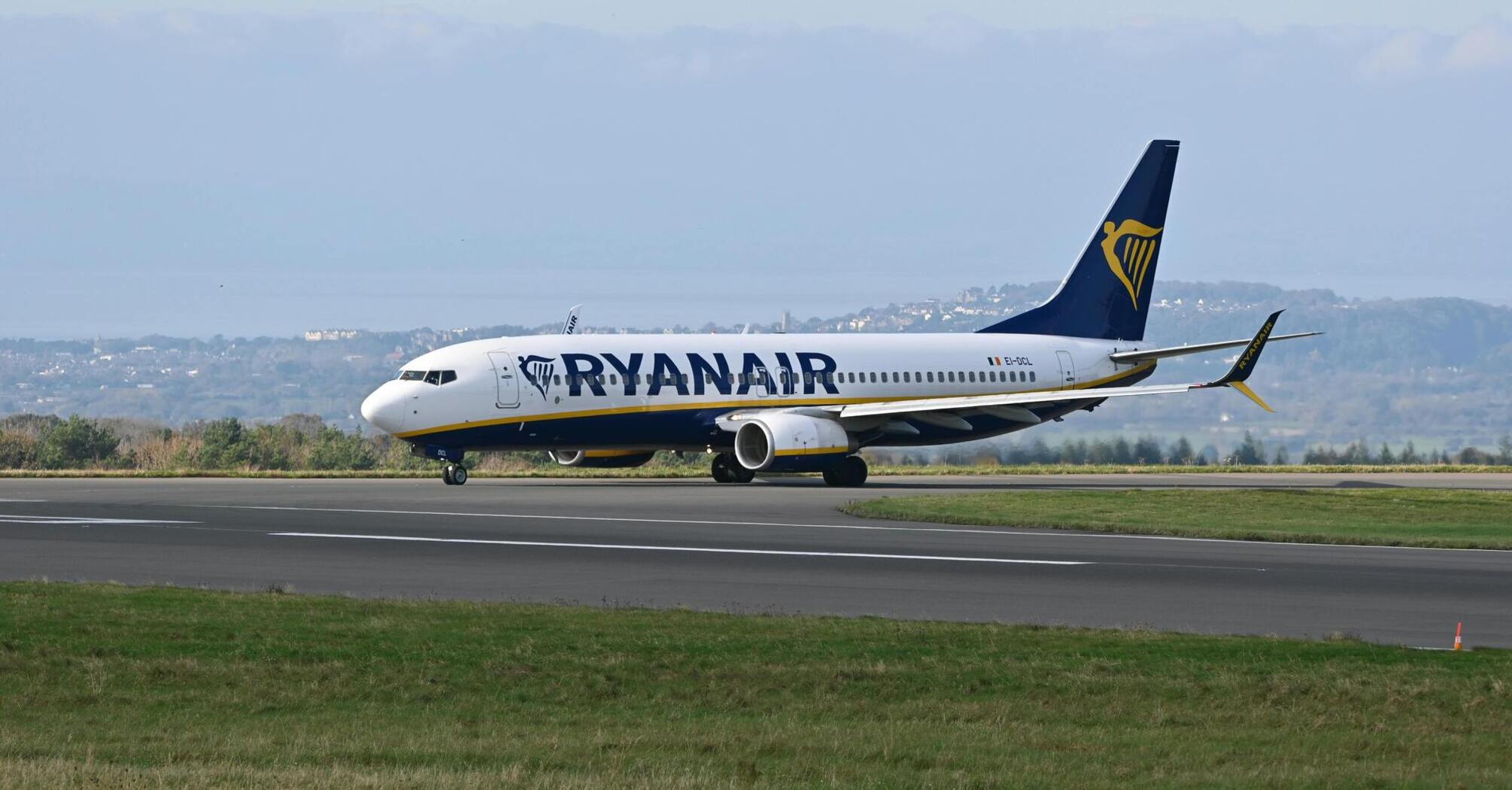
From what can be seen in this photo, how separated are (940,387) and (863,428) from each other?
4261 millimetres

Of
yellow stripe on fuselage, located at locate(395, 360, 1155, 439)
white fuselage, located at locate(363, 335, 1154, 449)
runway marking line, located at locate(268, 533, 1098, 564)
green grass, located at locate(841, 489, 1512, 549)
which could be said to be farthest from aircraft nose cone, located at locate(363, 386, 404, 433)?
runway marking line, located at locate(268, 533, 1098, 564)

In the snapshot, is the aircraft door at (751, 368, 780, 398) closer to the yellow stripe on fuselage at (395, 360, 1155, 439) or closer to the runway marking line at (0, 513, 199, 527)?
the yellow stripe on fuselage at (395, 360, 1155, 439)

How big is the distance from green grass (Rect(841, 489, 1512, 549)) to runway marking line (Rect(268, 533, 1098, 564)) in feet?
19.0

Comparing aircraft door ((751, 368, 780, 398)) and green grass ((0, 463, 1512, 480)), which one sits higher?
aircraft door ((751, 368, 780, 398))

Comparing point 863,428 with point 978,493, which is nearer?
point 978,493

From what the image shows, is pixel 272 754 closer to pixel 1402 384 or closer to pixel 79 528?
pixel 79 528

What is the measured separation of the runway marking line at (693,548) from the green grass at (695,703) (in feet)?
23.6

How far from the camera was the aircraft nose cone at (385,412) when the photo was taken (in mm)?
41031

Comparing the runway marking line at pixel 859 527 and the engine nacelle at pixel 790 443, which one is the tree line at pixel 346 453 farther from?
the runway marking line at pixel 859 527

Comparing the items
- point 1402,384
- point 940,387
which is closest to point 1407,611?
point 940,387

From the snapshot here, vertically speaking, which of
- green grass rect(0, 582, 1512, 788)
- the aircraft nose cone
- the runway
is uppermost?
the aircraft nose cone

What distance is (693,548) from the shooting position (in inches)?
1025

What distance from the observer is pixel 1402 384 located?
258 ft

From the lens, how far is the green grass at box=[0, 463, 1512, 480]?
48312 mm
